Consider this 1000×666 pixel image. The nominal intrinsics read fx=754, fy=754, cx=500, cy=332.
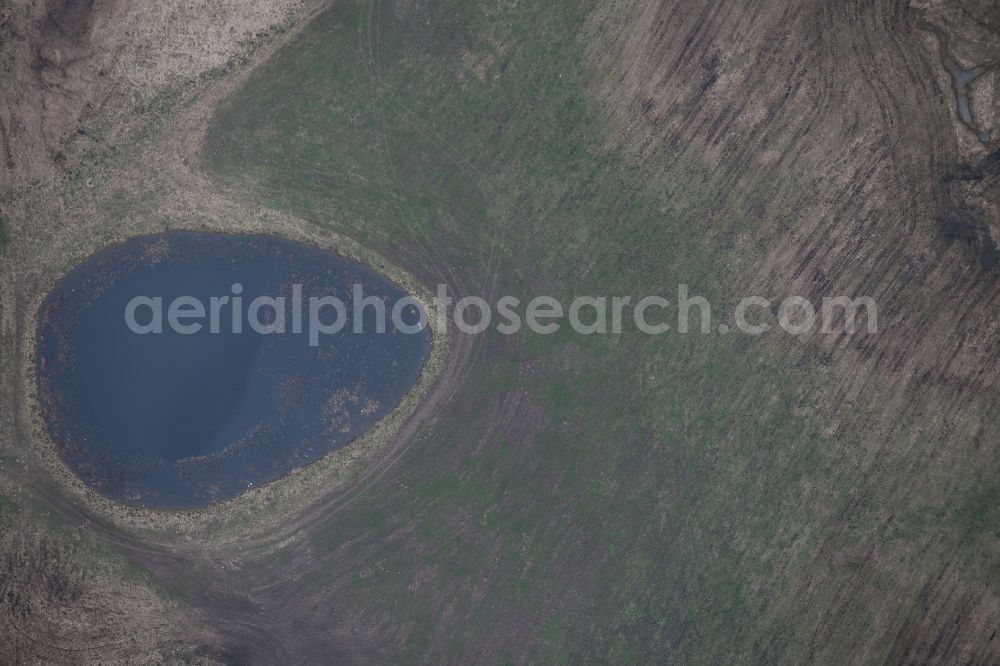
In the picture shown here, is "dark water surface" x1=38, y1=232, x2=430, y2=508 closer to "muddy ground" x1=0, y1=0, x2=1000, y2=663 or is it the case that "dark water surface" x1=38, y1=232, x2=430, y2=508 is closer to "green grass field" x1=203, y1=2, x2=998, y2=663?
"muddy ground" x1=0, y1=0, x2=1000, y2=663

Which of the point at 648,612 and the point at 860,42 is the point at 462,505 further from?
the point at 860,42

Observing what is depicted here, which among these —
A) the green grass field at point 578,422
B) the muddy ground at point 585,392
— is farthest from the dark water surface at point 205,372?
the green grass field at point 578,422

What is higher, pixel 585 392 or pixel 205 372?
pixel 585 392

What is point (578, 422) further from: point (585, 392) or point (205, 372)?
point (205, 372)

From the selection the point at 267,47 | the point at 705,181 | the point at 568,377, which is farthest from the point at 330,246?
the point at 705,181

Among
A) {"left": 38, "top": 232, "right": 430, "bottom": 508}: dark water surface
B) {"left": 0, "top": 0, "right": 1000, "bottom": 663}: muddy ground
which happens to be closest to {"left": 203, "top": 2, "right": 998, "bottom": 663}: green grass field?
{"left": 0, "top": 0, "right": 1000, "bottom": 663}: muddy ground

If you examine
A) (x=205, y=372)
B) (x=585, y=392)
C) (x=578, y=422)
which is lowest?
(x=205, y=372)

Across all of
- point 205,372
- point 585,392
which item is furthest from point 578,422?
point 205,372

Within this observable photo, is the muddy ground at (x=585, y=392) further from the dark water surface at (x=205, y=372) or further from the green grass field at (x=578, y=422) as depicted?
the dark water surface at (x=205, y=372)
